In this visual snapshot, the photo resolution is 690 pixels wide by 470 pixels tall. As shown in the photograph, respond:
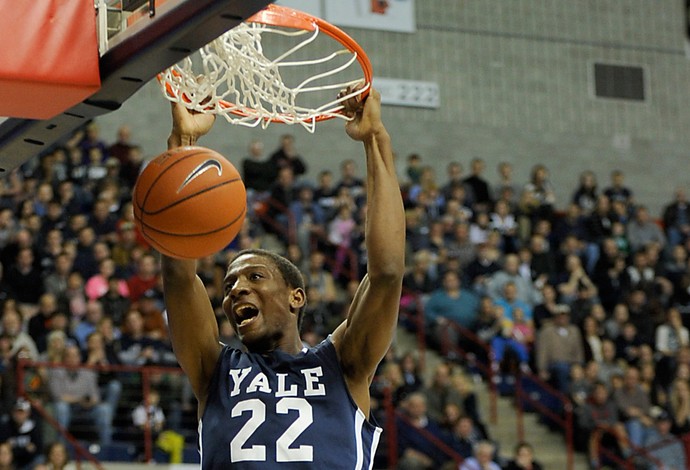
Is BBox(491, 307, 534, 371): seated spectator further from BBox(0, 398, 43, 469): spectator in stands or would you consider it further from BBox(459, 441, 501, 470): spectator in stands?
BBox(0, 398, 43, 469): spectator in stands

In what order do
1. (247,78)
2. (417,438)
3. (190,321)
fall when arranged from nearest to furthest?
1. (190,321)
2. (247,78)
3. (417,438)

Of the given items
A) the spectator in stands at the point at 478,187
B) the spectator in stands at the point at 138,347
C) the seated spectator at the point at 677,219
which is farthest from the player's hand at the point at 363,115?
the seated spectator at the point at 677,219

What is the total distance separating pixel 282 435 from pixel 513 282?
10626 mm

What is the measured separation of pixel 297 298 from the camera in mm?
4293

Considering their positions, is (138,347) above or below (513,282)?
above

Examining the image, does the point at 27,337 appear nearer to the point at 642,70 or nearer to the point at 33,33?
the point at 33,33

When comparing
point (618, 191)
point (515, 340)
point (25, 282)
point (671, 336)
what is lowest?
point (671, 336)

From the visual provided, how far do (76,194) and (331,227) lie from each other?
2.96m

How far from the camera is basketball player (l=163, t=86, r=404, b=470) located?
3.96m

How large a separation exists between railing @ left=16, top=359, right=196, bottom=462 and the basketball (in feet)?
21.4

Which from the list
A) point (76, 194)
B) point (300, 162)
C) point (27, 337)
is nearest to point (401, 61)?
point (300, 162)

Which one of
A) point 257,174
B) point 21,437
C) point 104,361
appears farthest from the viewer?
point 257,174

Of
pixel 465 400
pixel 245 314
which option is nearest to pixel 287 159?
pixel 465 400

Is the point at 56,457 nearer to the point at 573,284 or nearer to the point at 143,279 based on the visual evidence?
the point at 143,279
